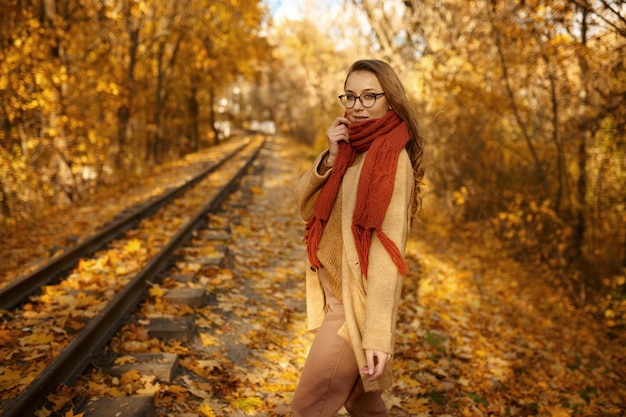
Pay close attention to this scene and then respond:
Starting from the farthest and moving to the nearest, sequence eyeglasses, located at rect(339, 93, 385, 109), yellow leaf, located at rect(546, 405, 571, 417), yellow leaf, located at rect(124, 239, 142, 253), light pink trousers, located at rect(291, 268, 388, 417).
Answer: yellow leaf, located at rect(124, 239, 142, 253) < yellow leaf, located at rect(546, 405, 571, 417) < eyeglasses, located at rect(339, 93, 385, 109) < light pink trousers, located at rect(291, 268, 388, 417)

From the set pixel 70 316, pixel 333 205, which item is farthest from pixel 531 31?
pixel 70 316

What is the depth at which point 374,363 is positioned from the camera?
1817 mm

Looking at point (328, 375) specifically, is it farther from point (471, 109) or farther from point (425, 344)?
point (471, 109)

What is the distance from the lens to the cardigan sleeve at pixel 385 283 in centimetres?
179

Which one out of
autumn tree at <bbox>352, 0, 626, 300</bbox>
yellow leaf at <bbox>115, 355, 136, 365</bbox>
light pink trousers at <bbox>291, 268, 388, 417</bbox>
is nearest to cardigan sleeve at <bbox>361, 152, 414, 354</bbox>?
light pink trousers at <bbox>291, 268, 388, 417</bbox>

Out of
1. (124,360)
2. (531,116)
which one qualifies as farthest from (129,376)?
(531,116)

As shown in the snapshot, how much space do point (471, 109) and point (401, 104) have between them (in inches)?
Result: 355

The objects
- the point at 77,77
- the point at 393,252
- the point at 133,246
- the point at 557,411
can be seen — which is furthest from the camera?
the point at 77,77

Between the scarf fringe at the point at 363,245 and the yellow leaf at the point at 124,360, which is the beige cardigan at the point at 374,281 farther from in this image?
the yellow leaf at the point at 124,360

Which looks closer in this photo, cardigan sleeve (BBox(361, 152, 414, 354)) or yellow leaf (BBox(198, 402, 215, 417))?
cardigan sleeve (BBox(361, 152, 414, 354))

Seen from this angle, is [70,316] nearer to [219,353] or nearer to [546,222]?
[219,353]

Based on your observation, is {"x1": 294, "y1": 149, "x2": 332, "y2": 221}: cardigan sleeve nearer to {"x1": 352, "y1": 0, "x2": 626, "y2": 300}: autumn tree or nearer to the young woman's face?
the young woman's face

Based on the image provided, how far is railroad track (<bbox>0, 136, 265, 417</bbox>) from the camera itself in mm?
3070

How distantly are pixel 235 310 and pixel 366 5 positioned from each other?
10.1m
